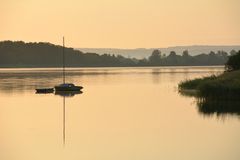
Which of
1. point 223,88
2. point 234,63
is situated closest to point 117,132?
point 223,88

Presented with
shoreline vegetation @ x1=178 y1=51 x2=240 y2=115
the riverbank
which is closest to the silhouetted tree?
shoreline vegetation @ x1=178 y1=51 x2=240 y2=115

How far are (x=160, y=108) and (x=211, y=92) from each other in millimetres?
5084

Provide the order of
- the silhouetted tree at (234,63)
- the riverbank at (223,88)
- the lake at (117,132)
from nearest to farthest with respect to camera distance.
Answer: the lake at (117,132) → the riverbank at (223,88) → the silhouetted tree at (234,63)

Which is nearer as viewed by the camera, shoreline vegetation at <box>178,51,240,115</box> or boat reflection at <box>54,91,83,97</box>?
shoreline vegetation at <box>178,51,240,115</box>

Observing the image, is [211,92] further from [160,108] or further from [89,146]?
[89,146]

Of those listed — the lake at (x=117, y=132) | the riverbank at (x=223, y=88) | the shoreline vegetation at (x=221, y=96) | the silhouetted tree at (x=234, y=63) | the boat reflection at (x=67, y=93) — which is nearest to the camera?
the lake at (x=117, y=132)

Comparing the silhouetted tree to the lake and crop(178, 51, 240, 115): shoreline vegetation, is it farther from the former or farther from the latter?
the lake

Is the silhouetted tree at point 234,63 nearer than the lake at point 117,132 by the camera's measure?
No

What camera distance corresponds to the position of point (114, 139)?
36.2 m

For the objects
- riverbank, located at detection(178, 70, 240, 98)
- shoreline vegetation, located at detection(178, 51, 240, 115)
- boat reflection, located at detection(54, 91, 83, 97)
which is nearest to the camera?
shoreline vegetation, located at detection(178, 51, 240, 115)

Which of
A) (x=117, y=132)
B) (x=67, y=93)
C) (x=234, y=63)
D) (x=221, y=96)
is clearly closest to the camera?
(x=117, y=132)

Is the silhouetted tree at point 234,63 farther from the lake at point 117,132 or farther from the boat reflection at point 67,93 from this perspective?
the boat reflection at point 67,93

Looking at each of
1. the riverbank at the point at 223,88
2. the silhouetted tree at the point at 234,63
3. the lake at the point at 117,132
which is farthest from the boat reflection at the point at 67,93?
the riverbank at the point at 223,88

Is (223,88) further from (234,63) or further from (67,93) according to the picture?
(67,93)
